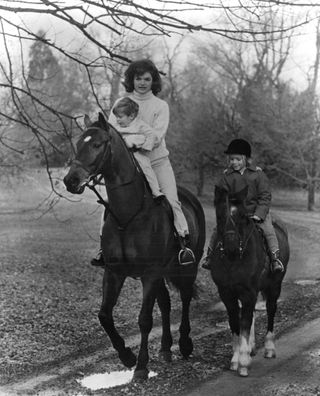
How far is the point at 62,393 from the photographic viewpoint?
19.4 feet

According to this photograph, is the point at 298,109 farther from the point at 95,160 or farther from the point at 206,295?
the point at 95,160

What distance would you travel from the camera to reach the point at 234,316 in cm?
699

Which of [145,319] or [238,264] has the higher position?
[238,264]

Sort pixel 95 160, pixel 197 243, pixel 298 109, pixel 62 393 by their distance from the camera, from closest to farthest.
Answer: pixel 95 160 → pixel 62 393 → pixel 197 243 → pixel 298 109

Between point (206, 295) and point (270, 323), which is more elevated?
point (270, 323)

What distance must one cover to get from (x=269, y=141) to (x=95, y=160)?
95.1ft

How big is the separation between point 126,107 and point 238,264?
2.13 m

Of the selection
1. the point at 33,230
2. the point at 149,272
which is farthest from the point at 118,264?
the point at 33,230

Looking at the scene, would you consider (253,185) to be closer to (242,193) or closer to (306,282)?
(242,193)

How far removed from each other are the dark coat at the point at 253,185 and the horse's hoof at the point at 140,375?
2218mm

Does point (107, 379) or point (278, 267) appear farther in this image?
point (278, 267)

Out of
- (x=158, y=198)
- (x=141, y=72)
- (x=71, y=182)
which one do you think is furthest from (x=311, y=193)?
(x=71, y=182)

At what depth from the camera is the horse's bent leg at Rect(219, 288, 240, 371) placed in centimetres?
678

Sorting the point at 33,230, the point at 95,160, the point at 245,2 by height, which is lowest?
the point at 33,230
